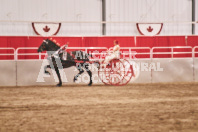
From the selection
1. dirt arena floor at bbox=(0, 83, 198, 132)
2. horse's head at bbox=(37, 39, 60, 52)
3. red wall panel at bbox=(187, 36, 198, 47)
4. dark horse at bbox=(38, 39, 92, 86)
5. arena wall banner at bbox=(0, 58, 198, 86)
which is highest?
red wall panel at bbox=(187, 36, 198, 47)

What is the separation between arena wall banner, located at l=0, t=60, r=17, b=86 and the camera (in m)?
14.2

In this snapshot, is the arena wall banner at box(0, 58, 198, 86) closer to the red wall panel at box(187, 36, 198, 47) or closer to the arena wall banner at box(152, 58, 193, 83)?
the arena wall banner at box(152, 58, 193, 83)

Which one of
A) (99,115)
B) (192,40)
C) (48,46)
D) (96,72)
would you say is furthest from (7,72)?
(192,40)

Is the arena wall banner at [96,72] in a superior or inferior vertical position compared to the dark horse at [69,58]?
inferior

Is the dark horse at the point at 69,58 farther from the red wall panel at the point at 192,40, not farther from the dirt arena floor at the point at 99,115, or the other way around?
the red wall panel at the point at 192,40

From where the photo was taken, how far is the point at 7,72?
14242mm

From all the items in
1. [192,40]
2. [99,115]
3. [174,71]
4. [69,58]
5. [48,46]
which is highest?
[192,40]

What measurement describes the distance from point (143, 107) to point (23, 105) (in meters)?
2.66

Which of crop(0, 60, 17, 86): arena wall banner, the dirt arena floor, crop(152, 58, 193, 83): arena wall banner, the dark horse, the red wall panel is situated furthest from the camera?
the red wall panel

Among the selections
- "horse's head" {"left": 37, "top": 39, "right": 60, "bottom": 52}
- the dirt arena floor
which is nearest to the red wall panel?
"horse's head" {"left": 37, "top": 39, "right": 60, "bottom": 52}

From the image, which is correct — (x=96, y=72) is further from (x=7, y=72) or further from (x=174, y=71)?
(x=7, y=72)

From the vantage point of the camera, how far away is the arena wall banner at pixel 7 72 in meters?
14.2

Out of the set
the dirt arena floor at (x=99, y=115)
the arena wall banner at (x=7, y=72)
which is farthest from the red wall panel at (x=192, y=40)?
the dirt arena floor at (x=99, y=115)

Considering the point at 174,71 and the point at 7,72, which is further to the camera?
the point at 174,71
